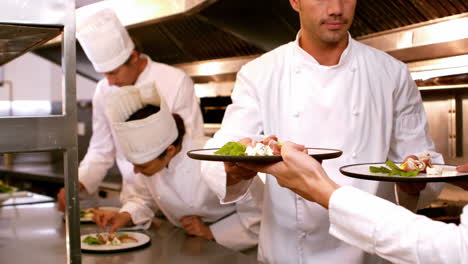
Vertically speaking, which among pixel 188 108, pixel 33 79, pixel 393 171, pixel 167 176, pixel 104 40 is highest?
pixel 33 79

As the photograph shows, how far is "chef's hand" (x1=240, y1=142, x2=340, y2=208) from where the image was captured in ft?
4.12

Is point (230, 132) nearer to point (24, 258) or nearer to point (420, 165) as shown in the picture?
point (420, 165)

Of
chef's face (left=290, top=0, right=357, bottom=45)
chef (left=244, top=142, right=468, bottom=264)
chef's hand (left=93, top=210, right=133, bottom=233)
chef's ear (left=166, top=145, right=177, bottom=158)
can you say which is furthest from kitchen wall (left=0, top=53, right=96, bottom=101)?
chef (left=244, top=142, right=468, bottom=264)

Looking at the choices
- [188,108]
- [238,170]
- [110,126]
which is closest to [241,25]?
[188,108]

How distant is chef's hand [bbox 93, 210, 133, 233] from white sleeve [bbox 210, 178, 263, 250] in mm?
415

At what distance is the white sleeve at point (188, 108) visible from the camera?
3.25 meters

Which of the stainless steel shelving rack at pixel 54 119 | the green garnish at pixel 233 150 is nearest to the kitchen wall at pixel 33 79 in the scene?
the green garnish at pixel 233 150

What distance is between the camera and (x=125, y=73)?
337 centimetres

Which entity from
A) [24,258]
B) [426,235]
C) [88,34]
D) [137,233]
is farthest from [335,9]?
[88,34]

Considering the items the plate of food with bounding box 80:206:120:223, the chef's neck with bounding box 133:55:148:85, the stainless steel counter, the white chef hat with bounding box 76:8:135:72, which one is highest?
the white chef hat with bounding box 76:8:135:72

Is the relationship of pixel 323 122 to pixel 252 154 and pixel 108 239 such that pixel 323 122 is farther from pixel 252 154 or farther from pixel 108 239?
pixel 108 239

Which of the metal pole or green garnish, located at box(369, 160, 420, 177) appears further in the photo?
green garnish, located at box(369, 160, 420, 177)

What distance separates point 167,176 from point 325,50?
105 cm

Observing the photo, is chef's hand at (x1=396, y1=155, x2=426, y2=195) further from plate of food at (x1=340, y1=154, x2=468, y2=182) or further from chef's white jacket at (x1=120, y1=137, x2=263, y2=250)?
chef's white jacket at (x1=120, y1=137, x2=263, y2=250)
